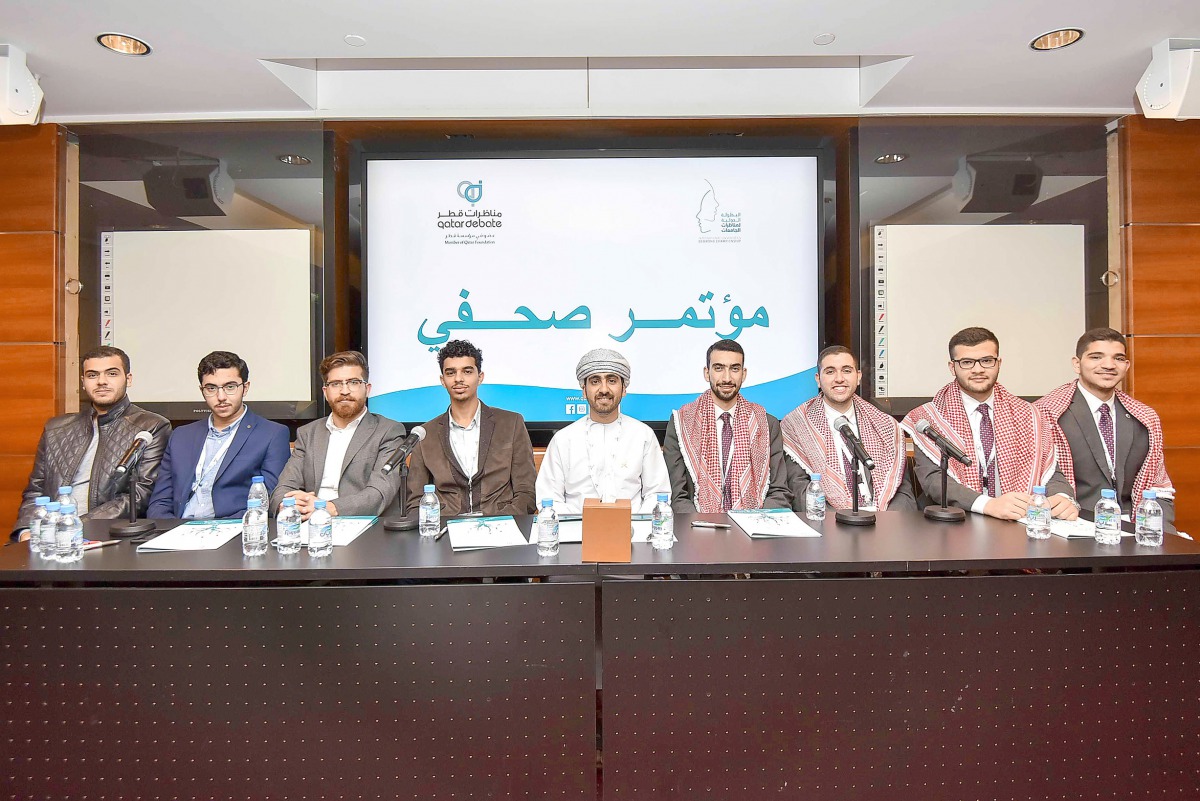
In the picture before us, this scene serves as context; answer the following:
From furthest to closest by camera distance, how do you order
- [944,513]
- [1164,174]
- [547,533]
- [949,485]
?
1. [1164,174]
2. [949,485]
3. [944,513]
4. [547,533]

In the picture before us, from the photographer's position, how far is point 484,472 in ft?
8.41

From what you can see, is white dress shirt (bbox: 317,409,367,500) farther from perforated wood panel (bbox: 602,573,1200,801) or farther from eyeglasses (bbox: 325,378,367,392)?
perforated wood panel (bbox: 602,573,1200,801)

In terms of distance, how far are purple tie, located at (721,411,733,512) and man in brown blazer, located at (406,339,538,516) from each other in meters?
0.88

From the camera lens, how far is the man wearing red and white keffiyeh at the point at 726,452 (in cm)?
267

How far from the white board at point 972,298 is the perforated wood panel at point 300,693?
9.11 ft

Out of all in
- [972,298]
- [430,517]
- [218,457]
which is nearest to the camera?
[430,517]

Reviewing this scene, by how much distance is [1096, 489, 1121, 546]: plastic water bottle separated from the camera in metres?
1.55

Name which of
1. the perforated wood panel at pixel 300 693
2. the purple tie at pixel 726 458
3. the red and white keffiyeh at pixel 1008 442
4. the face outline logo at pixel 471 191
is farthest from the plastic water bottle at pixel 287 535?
the face outline logo at pixel 471 191

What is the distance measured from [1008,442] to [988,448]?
80mm

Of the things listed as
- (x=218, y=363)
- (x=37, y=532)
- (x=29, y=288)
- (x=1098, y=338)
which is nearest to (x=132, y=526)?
(x=37, y=532)

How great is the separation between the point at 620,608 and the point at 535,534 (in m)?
0.38

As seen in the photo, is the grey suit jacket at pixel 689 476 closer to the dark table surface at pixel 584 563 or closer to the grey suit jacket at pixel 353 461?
the dark table surface at pixel 584 563

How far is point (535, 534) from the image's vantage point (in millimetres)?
1710

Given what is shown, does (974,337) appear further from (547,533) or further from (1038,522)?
(547,533)
